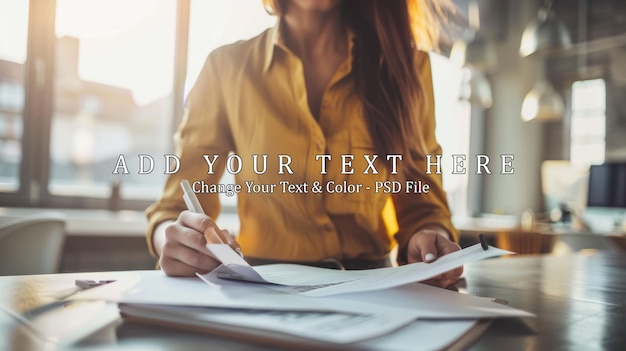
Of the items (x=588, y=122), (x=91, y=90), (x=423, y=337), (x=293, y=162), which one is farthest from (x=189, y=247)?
(x=588, y=122)

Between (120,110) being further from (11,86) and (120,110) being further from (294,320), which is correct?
(294,320)

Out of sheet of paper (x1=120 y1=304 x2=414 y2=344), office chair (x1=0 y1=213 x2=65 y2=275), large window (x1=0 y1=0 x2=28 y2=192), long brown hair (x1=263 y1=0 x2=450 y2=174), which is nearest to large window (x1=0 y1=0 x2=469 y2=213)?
large window (x1=0 y1=0 x2=28 y2=192)

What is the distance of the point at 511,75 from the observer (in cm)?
527

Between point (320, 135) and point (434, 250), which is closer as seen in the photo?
point (434, 250)

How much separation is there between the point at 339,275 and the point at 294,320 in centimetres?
27

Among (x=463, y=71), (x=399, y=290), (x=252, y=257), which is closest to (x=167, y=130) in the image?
(x=252, y=257)

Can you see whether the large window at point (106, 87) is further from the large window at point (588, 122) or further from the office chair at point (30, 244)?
the large window at point (588, 122)

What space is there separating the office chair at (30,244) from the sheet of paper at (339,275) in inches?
44.1

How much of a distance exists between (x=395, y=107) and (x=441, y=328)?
95cm

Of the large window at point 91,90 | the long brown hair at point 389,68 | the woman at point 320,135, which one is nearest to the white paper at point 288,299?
the woman at point 320,135

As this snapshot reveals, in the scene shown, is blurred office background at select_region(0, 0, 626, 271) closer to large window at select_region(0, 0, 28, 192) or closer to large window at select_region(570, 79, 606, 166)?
large window at select_region(0, 0, 28, 192)

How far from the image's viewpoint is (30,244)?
1.55 meters

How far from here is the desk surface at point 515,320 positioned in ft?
1.32

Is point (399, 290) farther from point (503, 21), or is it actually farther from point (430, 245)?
point (503, 21)
